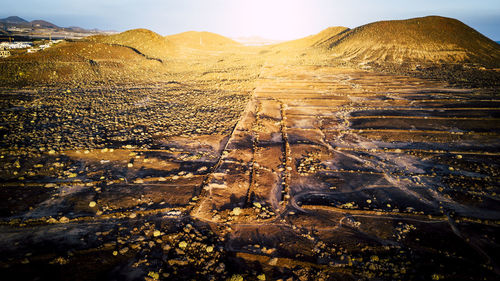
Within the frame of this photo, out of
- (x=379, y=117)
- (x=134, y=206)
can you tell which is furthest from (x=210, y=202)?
(x=379, y=117)

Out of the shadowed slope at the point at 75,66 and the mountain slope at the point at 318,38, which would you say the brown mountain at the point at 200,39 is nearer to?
the mountain slope at the point at 318,38

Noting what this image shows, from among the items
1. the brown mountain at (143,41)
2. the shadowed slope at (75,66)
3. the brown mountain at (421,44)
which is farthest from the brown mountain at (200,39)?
the shadowed slope at (75,66)

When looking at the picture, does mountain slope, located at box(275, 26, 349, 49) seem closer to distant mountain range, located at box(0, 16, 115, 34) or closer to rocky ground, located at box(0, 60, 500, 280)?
rocky ground, located at box(0, 60, 500, 280)

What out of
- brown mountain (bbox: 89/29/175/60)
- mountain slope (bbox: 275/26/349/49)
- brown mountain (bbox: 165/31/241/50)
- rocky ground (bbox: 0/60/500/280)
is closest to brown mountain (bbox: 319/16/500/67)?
mountain slope (bbox: 275/26/349/49)

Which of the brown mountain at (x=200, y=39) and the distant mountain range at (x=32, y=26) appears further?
the distant mountain range at (x=32, y=26)

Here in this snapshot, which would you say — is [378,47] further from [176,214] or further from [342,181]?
[176,214]

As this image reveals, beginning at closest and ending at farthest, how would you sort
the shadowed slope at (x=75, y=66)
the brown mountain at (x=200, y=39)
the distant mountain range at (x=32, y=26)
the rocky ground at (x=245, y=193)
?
the rocky ground at (x=245, y=193) < the shadowed slope at (x=75, y=66) < the brown mountain at (x=200, y=39) < the distant mountain range at (x=32, y=26)
